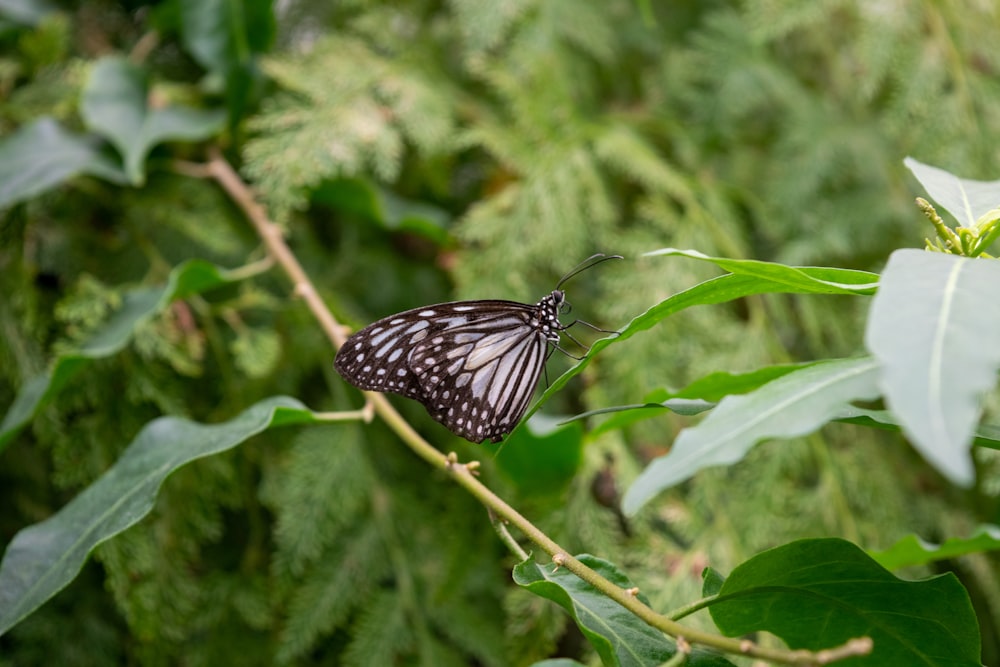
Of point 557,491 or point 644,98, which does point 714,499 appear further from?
point 644,98

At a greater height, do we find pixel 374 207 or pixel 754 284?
pixel 374 207

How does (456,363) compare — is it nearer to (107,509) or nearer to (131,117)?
(107,509)

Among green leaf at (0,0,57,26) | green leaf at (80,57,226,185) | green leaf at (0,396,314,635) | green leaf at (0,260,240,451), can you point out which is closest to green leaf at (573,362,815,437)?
green leaf at (0,396,314,635)

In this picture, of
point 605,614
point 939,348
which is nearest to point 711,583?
point 605,614

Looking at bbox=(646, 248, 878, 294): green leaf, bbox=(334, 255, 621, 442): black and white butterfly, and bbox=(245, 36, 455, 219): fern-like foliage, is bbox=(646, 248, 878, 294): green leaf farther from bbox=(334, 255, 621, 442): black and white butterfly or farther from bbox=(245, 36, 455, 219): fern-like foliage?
bbox=(245, 36, 455, 219): fern-like foliage

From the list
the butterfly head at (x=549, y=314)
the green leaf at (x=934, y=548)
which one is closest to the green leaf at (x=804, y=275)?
the green leaf at (x=934, y=548)

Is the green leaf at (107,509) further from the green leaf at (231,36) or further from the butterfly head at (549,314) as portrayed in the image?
the green leaf at (231,36)
